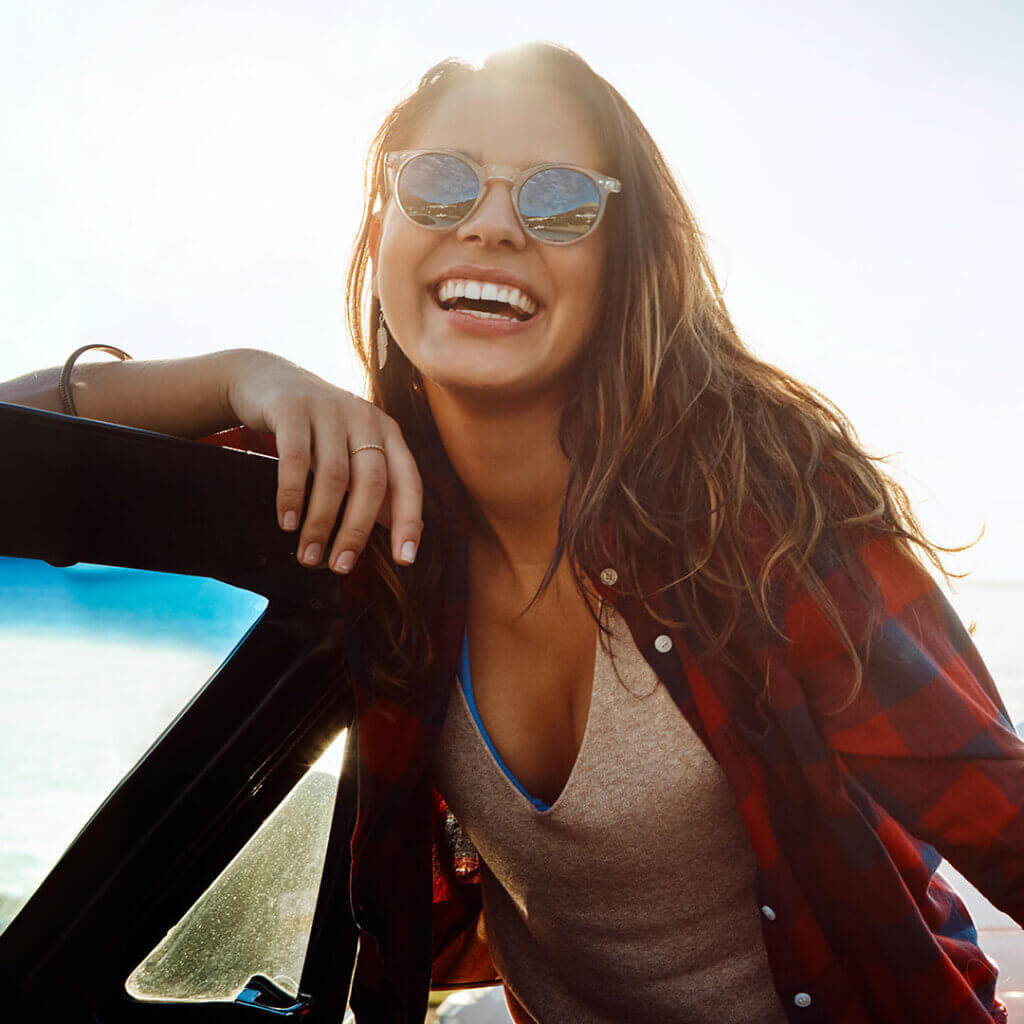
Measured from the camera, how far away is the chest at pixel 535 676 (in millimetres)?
1610

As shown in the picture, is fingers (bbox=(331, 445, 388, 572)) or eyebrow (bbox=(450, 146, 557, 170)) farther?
eyebrow (bbox=(450, 146, 557, 170))

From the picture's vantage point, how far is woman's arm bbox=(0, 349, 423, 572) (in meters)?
1.15

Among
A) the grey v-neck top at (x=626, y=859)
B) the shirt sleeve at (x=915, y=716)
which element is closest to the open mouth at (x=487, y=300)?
the grey v-neck top at (x=626, y=859)

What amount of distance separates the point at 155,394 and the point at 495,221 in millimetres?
639

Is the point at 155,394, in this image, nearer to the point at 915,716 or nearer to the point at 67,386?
the point at 67,386

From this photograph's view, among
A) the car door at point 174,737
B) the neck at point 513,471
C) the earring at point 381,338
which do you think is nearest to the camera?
the car door at point 174,737

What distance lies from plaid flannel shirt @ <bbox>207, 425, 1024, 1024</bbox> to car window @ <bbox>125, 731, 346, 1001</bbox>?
0.14 metres

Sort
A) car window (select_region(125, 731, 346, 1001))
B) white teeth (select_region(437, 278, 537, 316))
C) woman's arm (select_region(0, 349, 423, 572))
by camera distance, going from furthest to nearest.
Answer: white teeth (select_region(437, 278, 537, 316))
woman's arm (select_region(0, 349, 423, 572))
car window (select_region(125, 731, 346, 1001))

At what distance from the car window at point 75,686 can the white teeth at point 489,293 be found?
760mm

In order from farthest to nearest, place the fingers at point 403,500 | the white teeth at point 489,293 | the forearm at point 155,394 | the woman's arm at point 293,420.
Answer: the white teeth at point 489,293, the forearm at point 155,394, the fingers at point 403,500, the woman's arm at point 293,420

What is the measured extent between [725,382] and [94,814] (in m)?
1.23

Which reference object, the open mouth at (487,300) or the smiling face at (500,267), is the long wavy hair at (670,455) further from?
the open mouth at (487,300)

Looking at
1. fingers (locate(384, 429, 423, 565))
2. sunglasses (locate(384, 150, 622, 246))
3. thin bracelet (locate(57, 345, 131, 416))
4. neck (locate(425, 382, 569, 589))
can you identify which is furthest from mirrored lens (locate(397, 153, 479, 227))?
thin bracelet (locate(57, 345, 131, 416))

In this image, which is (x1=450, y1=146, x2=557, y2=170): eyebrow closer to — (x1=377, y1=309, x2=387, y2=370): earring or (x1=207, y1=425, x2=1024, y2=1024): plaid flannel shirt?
(x1=377, y1=309, x2=387, y2=370): earring
